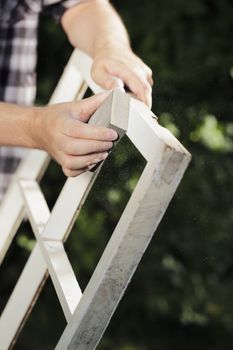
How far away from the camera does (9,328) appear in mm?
1287

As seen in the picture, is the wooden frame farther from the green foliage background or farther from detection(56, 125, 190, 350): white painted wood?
the green foliage background

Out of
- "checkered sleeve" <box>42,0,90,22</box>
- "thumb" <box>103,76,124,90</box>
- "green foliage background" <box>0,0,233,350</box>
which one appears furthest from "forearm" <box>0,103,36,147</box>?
"green foliage background" <box>0,0,233,350</box>

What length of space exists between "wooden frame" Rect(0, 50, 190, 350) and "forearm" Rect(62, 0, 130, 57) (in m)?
0.38

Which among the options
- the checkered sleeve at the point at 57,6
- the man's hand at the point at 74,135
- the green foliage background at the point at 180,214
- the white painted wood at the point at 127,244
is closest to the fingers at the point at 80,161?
the man's hand at the point at 74,135

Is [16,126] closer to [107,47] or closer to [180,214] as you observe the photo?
[107,47]

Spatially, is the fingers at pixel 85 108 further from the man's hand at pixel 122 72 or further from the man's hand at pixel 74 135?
the man's hand at pixel 122 72

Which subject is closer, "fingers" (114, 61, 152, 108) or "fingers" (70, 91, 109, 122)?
"fingers" (70, 91, 109, 122)

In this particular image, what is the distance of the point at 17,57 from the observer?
6.71 ft

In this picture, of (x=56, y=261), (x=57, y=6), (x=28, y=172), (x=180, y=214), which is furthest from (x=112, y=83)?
(x=180, y=214)

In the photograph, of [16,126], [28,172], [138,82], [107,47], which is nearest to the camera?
[16,126]

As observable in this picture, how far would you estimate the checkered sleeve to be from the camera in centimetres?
190

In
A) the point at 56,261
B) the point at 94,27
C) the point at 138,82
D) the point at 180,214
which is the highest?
the point at 138,82

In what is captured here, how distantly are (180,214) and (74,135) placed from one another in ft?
6.14

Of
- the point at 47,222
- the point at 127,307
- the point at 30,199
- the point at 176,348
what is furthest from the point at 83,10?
the point at 176,348
